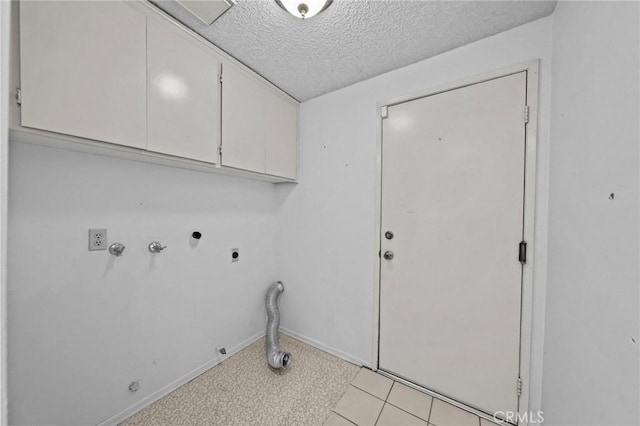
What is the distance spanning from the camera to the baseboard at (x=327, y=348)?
71.7 inches

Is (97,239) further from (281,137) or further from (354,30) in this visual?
(354,30)

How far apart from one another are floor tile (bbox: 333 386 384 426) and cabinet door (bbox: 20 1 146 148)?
6.52ft

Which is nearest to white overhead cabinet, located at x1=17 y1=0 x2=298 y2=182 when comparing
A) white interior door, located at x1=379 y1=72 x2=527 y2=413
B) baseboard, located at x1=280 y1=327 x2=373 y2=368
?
white interior door, located at x1=379 y1=72 x2=527 y2=413

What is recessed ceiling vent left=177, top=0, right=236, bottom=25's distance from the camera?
3.75 ft

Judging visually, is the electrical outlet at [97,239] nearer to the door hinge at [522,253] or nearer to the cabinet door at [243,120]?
the cabinet door at [243,120]

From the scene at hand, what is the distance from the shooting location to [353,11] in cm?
120

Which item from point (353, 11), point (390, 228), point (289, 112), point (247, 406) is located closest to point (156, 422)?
point (247, 406)

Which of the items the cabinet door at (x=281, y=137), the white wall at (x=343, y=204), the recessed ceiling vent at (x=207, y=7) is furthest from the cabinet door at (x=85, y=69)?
the white wall at (x=343, y=204)

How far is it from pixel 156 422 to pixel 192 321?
556 millimetres

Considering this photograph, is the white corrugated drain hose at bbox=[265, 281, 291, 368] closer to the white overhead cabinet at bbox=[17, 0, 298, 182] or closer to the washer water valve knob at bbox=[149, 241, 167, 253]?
the washer water valve knob at bbox=[149, 241, 167, 253]

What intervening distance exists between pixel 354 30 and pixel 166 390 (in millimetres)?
2657

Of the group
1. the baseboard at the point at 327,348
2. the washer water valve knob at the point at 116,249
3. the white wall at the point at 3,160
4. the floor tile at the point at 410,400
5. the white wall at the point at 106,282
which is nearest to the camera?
the white wall at the point at 3,160

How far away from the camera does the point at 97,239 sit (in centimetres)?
122

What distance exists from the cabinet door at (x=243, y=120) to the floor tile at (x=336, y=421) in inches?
69.5
